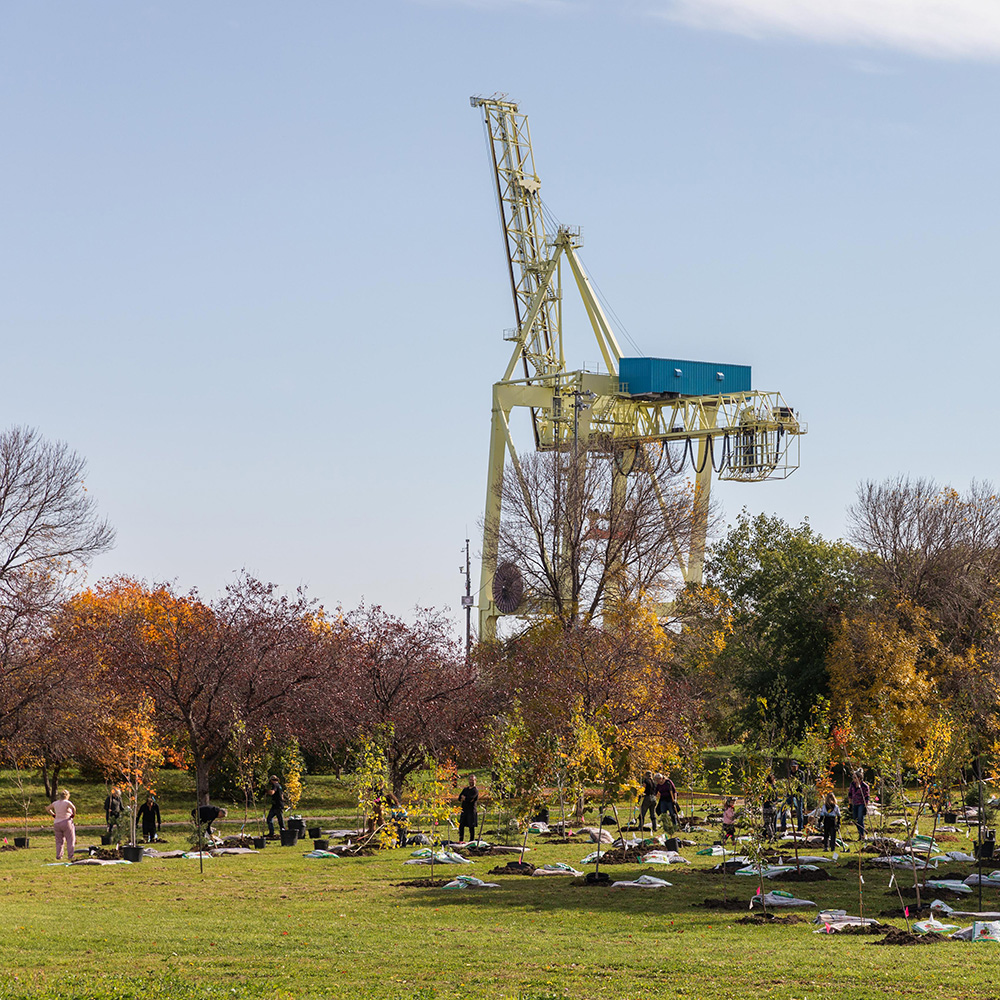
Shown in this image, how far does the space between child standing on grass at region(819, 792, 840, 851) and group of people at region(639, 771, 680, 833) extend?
365 cm

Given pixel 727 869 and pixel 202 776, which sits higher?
pixel 202 776

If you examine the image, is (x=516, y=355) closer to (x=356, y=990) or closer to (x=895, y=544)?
(x=895, y=544)

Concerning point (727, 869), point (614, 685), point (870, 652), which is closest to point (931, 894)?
point (727, 869)

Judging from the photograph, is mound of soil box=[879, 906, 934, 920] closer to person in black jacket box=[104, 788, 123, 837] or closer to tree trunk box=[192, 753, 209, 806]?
person in black jacket box=[104, 788, 123, 837]

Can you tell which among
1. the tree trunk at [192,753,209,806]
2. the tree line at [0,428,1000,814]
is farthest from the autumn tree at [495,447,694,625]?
the tree trunk at [192,753,209,806]

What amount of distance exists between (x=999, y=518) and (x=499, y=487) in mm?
18367

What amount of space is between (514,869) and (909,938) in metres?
9.13

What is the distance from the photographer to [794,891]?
20.0m

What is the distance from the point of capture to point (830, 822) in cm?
2677

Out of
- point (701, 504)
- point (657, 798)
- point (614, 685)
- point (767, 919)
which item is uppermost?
point (701, 504)

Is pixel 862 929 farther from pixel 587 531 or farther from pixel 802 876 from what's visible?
pixel 587 531

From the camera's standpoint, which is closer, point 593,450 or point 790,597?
point 593,450

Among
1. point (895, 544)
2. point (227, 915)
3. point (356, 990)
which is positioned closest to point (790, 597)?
point (895, 544)

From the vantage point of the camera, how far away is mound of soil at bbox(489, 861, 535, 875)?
22236 mm
